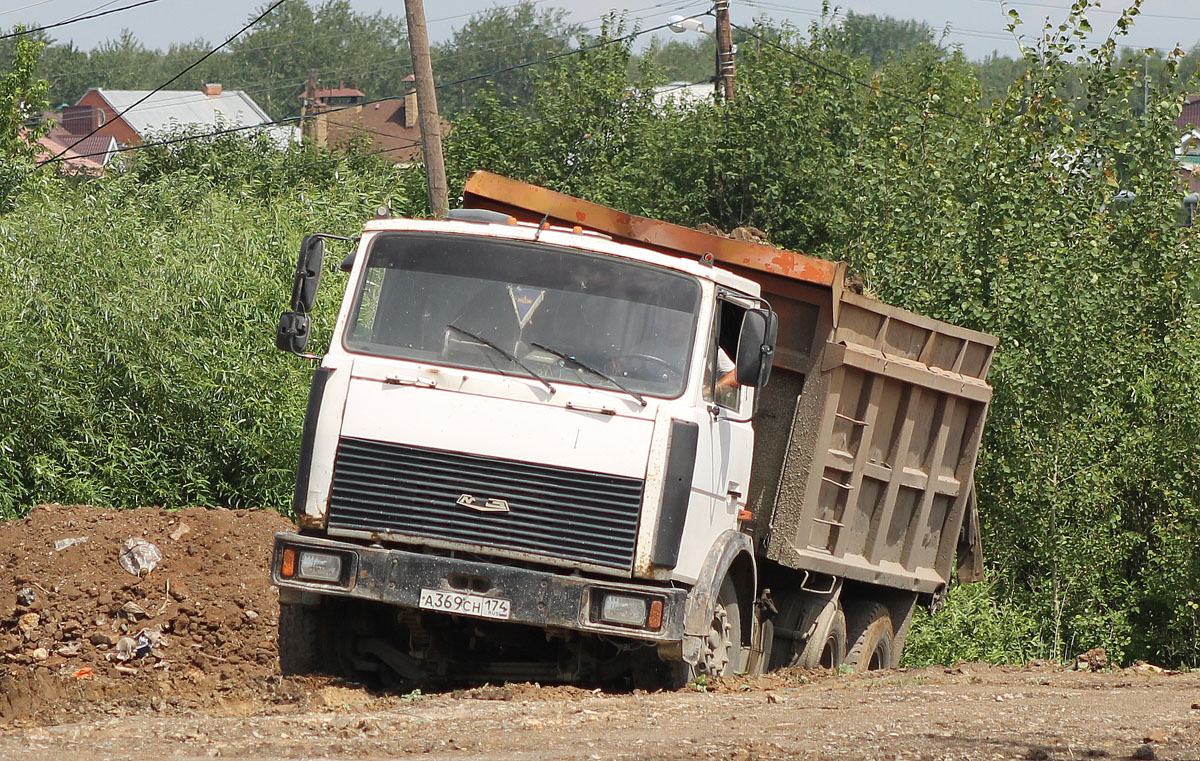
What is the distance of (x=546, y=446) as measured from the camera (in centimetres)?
621

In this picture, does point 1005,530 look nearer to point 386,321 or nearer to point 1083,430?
point 1083,430

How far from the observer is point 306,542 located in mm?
6273

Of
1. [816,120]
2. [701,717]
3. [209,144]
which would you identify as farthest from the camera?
[209,144]

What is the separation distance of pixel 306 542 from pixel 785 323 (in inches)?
118

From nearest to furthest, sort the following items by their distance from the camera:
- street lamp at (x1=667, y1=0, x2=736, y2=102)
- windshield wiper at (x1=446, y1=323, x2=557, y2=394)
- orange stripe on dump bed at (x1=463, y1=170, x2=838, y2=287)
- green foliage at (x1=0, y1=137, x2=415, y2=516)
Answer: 1. windshield wiper at (x1=446, y1=323, x2=557, y2=394)
2. orange stripe on dump bed at (x1=463, y1=170, x2=838, y2=287)
3. green foliage at (x1=0, y1=137, x2=415, y2=516)
4. street lamp at (x1=667, y1=0, x2=736, y2=102)

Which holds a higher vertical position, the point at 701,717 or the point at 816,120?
the point at 816,120

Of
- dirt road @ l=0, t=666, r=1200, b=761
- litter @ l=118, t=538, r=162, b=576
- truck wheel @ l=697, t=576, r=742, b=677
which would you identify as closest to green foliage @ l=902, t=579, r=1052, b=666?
truck wheel @ l=697, t=576, r=742, b=677

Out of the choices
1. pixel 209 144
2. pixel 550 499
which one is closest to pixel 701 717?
pixel 550 499

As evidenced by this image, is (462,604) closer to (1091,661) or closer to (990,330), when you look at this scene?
(1091,661)

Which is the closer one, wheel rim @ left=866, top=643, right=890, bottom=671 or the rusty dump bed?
the rusty dump bed

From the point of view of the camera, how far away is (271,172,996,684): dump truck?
20.3 feet

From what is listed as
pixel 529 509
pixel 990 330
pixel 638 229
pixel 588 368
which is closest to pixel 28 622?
pixel 529 509

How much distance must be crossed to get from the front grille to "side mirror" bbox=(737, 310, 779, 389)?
86cm

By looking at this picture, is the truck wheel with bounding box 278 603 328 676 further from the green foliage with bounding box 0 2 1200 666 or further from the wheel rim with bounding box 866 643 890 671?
the green foliage with bounding box 0 2 1200 666
